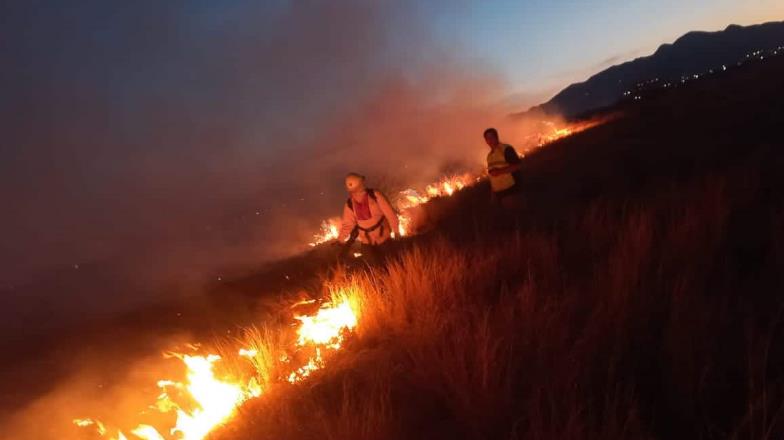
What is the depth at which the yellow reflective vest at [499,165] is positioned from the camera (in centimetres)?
788

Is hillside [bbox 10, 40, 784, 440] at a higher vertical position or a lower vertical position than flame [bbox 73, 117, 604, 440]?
lower

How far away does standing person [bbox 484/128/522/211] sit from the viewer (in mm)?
7824

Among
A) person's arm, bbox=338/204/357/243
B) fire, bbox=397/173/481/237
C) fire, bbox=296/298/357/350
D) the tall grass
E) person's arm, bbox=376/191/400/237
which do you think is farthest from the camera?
fire, bbox=397/173/481/237

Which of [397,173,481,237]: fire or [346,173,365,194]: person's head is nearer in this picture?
[346,173,365,194]: person's head

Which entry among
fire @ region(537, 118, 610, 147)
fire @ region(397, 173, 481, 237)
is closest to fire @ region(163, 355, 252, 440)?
fire @ region(397, 173, 481, 237)

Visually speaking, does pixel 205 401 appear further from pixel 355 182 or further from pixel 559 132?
pixel 559 132

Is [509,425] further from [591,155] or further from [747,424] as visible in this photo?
[591,155]

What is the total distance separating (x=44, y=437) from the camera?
4.52 m

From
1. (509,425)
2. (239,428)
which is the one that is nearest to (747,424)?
(509,425)

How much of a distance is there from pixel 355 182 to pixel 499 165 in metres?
2.25

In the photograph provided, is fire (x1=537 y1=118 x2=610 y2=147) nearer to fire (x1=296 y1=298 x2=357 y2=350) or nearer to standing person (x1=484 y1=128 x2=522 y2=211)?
standing person (x1=484 y1=128 x2=522 y2=211)

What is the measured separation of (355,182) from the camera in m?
7.25

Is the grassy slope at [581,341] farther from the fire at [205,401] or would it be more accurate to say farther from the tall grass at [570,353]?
the fire at [205,401]

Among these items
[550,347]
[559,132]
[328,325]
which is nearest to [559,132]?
[559,132]
